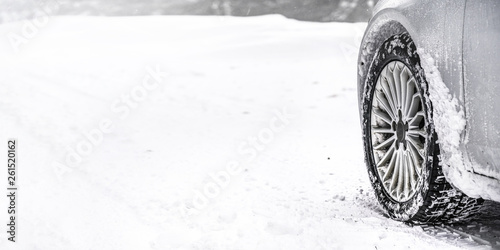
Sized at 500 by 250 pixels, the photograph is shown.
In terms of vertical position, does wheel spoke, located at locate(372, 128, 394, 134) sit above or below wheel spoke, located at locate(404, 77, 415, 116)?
below

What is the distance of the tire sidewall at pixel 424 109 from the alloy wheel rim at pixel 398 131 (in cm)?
3

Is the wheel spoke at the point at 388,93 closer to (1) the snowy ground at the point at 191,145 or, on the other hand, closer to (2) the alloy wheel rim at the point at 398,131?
(2) the alloy wheel rim at the point at 398,131

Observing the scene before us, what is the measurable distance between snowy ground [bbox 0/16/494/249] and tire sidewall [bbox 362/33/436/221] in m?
0.10

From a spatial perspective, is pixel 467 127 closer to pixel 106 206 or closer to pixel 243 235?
pixel 243 235

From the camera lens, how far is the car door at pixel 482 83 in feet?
7.10

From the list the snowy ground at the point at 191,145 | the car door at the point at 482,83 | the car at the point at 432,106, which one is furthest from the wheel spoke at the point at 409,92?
the snowy ground at the point at 191,145

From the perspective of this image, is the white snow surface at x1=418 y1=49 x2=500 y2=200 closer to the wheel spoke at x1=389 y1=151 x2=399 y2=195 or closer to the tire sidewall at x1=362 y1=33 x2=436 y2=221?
the tire sidewall at x1=362 y1=33 x2=436 y2=221

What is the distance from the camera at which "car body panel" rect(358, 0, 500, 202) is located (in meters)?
2.19

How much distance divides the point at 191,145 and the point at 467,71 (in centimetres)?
293

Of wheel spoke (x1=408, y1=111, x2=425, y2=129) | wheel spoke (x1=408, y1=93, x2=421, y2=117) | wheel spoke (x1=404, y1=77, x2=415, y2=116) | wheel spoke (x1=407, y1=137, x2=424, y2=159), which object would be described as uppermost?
wheel spoke (x1=404, y1=77, x2=415, y2=116)

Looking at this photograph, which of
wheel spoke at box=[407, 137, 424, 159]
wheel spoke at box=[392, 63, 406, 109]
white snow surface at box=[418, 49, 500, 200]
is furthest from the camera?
wheel spoke at box=[392, 63, 406, 109]

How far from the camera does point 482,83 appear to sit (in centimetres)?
223

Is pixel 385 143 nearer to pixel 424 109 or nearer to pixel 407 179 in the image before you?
pixel 407 179

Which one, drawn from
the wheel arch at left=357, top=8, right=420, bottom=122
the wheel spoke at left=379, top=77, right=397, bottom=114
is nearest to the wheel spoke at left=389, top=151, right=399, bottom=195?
the wheel spoke at left=379, top=77, right=397, bottom=114
